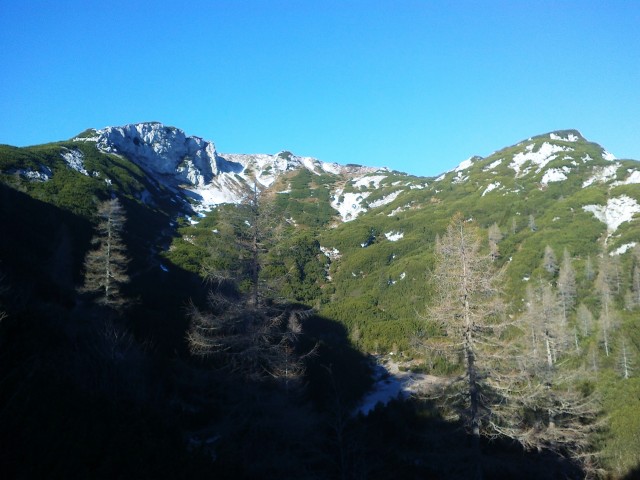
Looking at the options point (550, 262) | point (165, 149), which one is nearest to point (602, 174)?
point (550, 262)

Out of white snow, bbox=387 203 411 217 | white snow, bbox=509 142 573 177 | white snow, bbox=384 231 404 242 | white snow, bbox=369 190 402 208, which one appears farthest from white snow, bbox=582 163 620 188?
white snow, bbox=369 190 402 208

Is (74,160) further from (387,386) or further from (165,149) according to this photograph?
(387,386)

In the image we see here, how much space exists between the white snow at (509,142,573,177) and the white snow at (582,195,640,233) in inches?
1443

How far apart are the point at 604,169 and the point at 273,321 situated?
10910cm

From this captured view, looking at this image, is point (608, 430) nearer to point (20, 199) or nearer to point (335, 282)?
point (20, 199)

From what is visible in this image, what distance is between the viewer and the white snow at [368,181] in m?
152

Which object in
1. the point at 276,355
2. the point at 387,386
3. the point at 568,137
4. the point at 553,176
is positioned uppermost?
the point at 568,137

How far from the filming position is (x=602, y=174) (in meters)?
94.0

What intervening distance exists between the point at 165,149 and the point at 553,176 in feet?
336

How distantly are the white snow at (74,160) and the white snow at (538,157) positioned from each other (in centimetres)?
10154

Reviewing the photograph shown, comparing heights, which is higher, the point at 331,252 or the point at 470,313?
the point at 331,252

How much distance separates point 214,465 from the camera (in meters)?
6.25

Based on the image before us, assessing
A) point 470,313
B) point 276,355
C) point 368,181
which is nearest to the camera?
point 470,313

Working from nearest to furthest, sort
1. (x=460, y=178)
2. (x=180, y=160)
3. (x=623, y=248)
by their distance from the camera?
(x=623, y=248)
(x=180, y=160)
(x=460, y=178)
